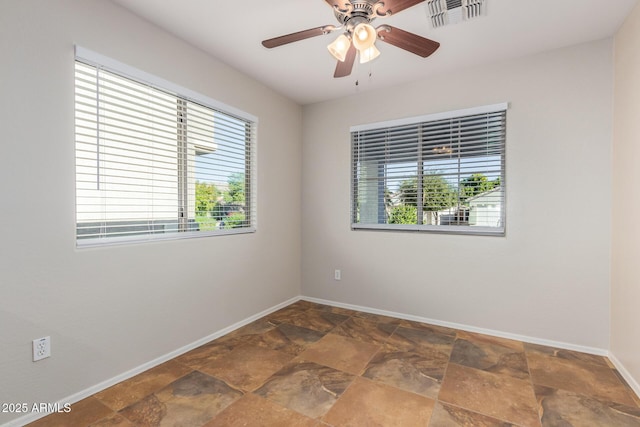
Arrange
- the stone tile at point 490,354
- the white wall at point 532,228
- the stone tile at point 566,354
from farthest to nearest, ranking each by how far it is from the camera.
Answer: the white wall at point 532,228, the stone tile at point 566,354, the stone tile at point 490,354

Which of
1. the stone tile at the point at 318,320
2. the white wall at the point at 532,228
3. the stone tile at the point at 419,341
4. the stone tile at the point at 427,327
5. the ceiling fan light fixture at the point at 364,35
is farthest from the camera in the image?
the stone tile at the point at 318,320

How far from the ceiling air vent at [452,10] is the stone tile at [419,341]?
2.51 metres

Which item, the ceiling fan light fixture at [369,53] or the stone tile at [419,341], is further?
the stone tile at [419,341]

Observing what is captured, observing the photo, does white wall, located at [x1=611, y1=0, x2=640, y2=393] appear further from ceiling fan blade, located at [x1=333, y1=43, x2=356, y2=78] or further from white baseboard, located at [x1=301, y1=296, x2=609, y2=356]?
ceiling fan blade, located at [x1=333, y1=43, x2=356, y2=78]

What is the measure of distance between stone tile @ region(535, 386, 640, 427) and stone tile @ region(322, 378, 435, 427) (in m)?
0.66

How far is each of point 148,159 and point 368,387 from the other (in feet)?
7.37

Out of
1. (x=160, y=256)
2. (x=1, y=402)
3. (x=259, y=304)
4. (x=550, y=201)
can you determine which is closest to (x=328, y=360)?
(x=259, y=304)

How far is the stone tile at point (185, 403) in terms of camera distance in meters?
1.72

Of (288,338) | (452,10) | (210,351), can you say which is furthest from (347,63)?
(210,351)

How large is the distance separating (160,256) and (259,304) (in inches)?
52.6

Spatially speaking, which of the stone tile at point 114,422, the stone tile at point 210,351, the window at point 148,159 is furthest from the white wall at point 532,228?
the stone tile at point 114,422

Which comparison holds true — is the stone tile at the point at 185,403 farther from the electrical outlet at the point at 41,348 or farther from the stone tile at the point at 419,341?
the stone tile at the point at 419,341

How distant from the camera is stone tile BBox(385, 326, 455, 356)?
2598 mm

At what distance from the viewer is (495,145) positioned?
2.86m
